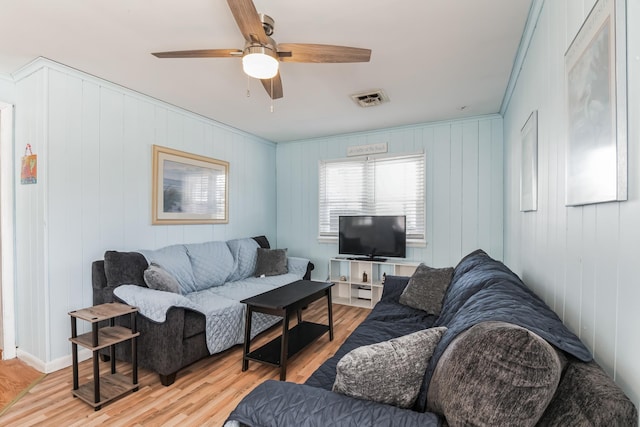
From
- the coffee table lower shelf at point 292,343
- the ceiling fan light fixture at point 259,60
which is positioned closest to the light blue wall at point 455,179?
the coffee table lower shelf at point 292,343

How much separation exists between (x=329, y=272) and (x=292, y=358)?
201cm

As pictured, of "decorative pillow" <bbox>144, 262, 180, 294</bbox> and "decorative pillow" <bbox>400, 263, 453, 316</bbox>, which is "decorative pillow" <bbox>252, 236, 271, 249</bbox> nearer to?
"decorative pillow" <bbox>144, 262, 180, 294</bbox>

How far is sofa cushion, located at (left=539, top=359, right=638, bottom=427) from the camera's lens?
2.49 feet

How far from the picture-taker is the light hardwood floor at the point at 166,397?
6.52 ft

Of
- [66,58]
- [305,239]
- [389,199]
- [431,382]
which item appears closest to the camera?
[431,382]

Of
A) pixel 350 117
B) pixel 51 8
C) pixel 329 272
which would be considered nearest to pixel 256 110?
pixel 350 117

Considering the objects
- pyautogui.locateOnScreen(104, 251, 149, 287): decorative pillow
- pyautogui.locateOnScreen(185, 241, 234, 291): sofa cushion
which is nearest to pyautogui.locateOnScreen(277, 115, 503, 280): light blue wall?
pyautogui.locateOnScreen(185, 241, 234, 291): sofa cushion

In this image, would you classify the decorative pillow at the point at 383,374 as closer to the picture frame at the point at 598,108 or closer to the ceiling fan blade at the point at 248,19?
the picture frame at the point at 598,108

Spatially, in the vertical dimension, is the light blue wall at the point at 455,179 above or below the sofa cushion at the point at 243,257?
above

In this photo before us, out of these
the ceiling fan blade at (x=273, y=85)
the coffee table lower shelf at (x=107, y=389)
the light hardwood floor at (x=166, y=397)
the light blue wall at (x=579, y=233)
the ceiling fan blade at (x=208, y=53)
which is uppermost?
the ceiling fan blade at (x=208, y=53)

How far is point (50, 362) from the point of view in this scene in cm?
258

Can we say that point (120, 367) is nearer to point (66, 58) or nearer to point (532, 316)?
point (66, 58)

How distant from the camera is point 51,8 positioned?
6.35 ft

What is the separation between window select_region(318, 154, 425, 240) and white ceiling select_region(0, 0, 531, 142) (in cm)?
99
